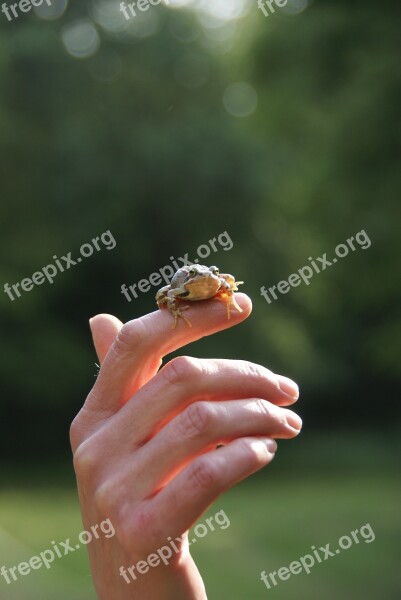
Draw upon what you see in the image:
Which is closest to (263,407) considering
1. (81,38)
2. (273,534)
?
(273,534)

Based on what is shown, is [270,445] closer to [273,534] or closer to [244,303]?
[244,303]

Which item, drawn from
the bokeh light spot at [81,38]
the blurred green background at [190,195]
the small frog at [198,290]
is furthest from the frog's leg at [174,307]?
the bokeh light spot at [81,38]

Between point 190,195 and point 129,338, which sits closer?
point 129,338

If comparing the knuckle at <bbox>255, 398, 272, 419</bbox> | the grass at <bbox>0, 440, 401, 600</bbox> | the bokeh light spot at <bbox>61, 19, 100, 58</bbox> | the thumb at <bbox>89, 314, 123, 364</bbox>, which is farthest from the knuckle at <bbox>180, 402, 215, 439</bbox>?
the bokeh light spot at <bbox>61, 19, 100, 58</bbox>

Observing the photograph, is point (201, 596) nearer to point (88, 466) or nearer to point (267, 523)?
point (88, 466)

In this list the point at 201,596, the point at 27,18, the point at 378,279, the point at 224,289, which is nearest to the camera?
the point at 201,596

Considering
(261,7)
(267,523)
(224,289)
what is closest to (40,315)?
(267,523)

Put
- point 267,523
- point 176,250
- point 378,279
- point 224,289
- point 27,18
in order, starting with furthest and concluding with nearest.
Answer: point 378,279 → point 27,18 → point 176,250 → point 267,523 → point 224,289
